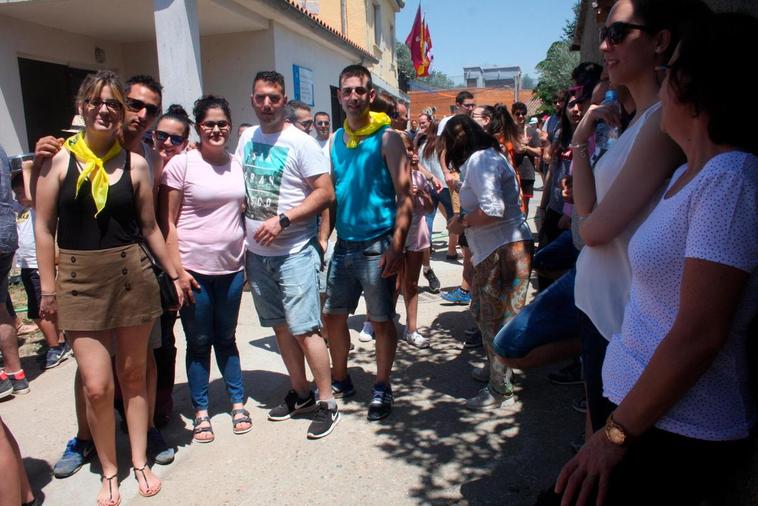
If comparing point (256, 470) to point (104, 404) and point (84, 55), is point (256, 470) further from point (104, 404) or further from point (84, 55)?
point (84, 55)

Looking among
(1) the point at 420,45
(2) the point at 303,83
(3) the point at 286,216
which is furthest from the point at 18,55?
(1) the point at 420,45

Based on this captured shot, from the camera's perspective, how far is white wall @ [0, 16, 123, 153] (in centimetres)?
763

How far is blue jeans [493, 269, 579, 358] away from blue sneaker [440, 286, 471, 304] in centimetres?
347

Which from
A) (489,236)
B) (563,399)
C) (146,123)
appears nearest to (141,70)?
(146,123)

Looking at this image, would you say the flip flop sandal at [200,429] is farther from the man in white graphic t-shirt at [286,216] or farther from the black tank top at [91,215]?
the black tank top at [91,215]

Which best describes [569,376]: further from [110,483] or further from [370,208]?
[110,483]

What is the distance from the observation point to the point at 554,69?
23375 millimetres

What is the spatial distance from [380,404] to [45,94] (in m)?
8.17

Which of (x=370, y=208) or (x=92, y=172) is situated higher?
(x=92, y=172)

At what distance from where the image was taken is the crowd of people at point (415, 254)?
136cm

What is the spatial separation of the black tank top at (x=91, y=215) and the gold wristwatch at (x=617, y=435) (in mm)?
2378

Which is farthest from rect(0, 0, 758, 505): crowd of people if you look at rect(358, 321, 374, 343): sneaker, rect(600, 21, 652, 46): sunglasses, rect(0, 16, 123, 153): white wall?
rect(0, 16, 123, 153): white wall

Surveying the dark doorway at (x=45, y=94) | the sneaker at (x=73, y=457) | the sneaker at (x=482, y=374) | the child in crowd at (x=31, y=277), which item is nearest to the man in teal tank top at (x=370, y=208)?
the sneaker at (x=482, y=374)

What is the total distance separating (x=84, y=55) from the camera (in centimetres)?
931
